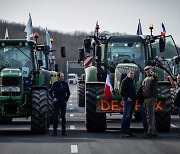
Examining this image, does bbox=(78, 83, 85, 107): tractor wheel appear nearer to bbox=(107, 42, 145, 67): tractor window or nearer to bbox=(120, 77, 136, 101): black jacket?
bbox=(107, 42, 145, 67): tractor window

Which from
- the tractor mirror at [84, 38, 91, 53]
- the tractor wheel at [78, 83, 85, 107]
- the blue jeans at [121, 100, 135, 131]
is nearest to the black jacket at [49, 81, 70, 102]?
the blue jeans at [121, 100, 135, 131]

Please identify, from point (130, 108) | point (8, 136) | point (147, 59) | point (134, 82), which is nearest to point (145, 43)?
point (147, 59)

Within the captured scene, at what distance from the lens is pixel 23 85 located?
75.8 ft

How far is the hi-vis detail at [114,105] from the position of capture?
22.8 meters

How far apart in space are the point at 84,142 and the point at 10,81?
13.3ft

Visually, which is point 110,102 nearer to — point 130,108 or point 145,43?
point 130,108

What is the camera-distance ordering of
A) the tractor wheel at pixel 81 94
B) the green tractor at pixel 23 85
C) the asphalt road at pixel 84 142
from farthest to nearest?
the tractor wheel at pixel 81 94, the green tractor at pixel 23 85, the asphalt road at pixel 84 142

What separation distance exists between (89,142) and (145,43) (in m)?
6.25

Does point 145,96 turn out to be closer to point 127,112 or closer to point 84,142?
point 127,112

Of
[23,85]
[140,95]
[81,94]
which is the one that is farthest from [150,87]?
[81,94]

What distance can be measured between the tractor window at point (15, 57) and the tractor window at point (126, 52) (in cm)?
271

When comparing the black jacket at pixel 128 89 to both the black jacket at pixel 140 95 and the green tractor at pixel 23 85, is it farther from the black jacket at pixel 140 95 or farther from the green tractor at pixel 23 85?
the green tractor at pixel 23 85

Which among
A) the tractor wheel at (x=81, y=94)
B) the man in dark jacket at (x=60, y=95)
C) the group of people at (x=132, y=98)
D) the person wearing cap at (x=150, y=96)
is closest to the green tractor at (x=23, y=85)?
the man in dark jacket at (x=60, y=95)

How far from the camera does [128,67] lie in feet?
77.5
